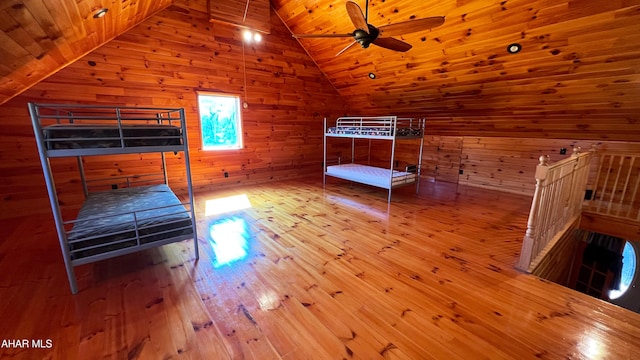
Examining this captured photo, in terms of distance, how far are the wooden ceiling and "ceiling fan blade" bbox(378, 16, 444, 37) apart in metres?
2.54

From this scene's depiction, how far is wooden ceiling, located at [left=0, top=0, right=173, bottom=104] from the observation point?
1525 mm

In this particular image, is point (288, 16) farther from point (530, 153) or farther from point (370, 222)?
point (530, 153)

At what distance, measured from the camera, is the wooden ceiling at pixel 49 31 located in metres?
1.53

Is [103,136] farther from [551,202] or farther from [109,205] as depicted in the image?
[551,202]

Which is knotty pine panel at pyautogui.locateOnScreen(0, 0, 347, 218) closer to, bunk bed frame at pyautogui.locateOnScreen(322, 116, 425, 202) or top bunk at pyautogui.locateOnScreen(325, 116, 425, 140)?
bunk bed frame at pyautogui.locateOnScreen(322, 116, 425, 202)

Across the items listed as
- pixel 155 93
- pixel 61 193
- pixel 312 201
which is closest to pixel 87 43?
pixel 155 93

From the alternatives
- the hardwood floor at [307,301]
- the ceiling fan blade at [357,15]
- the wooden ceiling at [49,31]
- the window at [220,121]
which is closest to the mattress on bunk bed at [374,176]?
the hardwood floor at [307,301]

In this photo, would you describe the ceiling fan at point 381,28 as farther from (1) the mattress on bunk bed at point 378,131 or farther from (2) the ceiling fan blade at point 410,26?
(1) the mattress on bunk bed at point 378,131

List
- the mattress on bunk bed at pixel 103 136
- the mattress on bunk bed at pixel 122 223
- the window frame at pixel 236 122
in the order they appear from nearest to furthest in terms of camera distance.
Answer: the mattress on bunk bed at pixel 103 136
the mattress on bunk bed at pixel 122 223
the window frame at pixel 236 122

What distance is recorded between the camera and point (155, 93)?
4.06 metres

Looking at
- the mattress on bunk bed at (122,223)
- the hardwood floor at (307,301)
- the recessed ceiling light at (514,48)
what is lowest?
the hardwood floor at (307,301)

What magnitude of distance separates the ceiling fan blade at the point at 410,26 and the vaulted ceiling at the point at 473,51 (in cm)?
108

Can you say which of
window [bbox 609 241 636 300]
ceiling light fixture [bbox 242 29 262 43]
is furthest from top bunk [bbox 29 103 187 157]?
window [bbox 609 241 636 300]

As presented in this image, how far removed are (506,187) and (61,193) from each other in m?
7.63
